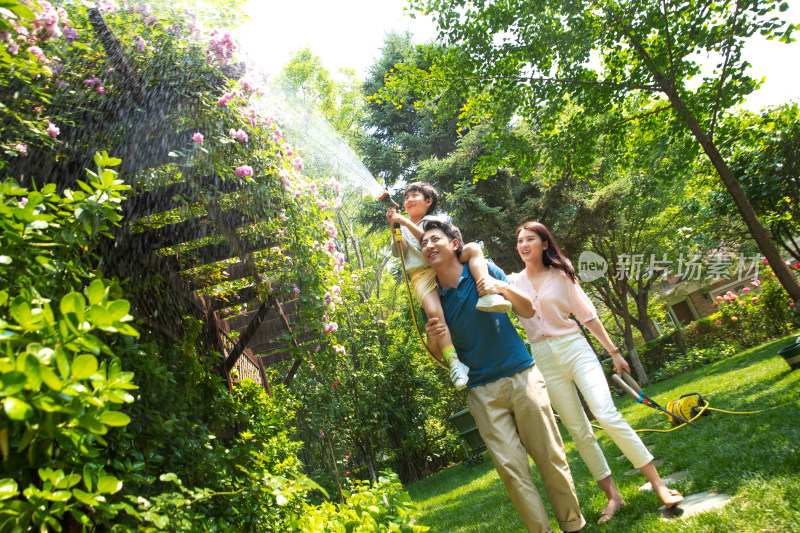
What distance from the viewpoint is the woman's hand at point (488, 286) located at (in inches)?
91.3

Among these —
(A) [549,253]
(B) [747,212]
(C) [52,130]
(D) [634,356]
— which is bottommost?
(D) [634,356]

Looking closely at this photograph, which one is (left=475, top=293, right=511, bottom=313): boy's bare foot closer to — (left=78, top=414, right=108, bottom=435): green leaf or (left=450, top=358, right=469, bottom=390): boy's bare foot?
(left=450, top=358, right=469, bottom=390): boy's bare foot

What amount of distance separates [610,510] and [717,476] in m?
0.59

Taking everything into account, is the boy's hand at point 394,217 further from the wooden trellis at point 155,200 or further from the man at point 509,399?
the wooden trellis at point 155,200

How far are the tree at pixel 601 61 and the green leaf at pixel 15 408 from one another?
5952 mm

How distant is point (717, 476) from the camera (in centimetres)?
261

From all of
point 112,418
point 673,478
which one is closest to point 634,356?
point 673,478

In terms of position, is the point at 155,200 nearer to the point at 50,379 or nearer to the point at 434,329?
the point at 434,329

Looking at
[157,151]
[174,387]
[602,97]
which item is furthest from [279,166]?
[602,97]

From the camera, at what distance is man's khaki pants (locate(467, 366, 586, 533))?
2182 mm

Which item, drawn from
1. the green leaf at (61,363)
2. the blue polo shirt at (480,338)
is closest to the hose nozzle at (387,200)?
the blue polo shirt at (480,338)

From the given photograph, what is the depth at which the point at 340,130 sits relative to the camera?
18953 millimetres

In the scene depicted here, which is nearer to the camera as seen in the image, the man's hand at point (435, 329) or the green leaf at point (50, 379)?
the green leaf at point (50, 379)

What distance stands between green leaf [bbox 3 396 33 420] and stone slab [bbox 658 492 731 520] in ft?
8.40
